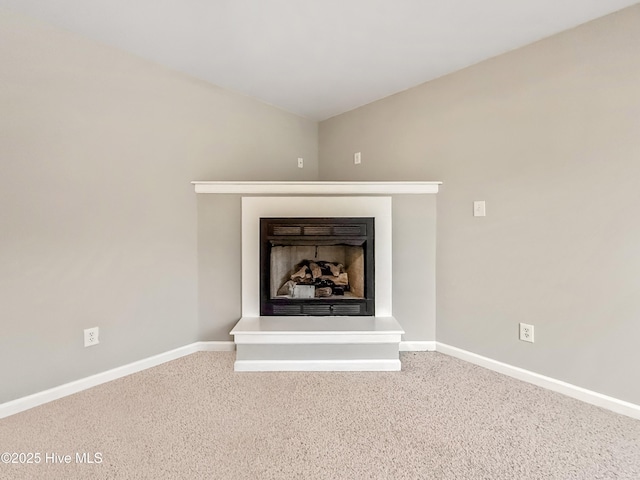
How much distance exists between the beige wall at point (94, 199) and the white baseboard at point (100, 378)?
0.13 feet

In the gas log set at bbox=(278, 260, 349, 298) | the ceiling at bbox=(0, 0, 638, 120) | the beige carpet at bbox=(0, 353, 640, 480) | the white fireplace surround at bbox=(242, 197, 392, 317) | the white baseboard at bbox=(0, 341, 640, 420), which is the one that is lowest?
the beige carpet at bbox=(0, 353, 640, 480)

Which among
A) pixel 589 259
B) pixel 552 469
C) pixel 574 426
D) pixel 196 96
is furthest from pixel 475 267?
pixel 196 96

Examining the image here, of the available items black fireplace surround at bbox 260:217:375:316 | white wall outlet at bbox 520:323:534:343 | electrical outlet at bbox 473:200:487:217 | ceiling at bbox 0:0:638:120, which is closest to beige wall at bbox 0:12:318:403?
ceiling at bbox 0:0:638:120

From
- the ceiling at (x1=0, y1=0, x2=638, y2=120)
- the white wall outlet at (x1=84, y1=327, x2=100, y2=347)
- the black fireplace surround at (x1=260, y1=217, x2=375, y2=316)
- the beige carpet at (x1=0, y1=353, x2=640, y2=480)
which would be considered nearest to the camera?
the beige carpet at (x1=0, y1=353, x2=640, y2=480)

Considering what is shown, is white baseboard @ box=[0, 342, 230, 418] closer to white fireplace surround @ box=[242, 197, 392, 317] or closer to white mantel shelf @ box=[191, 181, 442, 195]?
white fireplace surround @ box=[242, 197, 392, 317]

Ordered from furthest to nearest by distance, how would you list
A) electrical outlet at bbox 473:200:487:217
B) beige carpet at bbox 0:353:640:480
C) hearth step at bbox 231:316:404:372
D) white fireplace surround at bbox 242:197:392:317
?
white fireplace surround at bbox 242:197:392:317 → electrical outlet at bbox 473:200:487:217 → hearth step at bbox 231:316:404:372 → beige carpet at bbox 0:353:640:480

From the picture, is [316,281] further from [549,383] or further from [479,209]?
[549,383]

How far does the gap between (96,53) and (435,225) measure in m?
2.78

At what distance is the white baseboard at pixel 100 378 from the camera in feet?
5.91

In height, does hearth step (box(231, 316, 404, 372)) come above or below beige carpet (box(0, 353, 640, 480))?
above

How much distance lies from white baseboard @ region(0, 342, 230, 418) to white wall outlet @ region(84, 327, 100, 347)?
22 cm

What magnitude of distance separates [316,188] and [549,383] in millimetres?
2145

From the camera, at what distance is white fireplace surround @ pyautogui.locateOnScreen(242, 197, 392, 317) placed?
2.69m

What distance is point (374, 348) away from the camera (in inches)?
91.7
